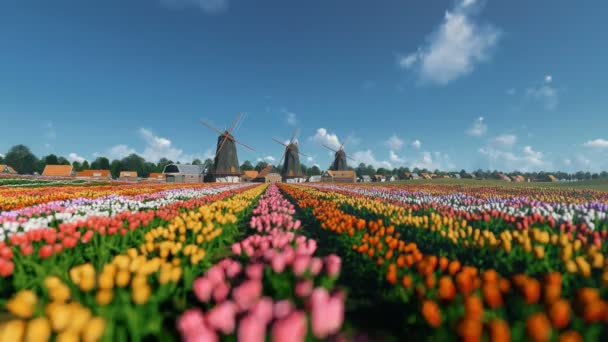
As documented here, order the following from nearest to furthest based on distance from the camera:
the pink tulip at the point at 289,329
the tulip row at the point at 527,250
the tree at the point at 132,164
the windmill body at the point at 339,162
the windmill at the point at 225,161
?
the pink tulip at the point at 289,329, the tulip row at the point at 527,250, the windmill at the point at 225,161, the windmill body at the point at 339,162, the tree at the point at 132,164

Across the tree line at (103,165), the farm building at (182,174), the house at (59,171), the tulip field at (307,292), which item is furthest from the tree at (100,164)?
the tulip field at (307,292)

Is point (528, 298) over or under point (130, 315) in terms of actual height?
over

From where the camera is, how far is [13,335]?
168 cm

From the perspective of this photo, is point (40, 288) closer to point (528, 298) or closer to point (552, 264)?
point (528, 298)

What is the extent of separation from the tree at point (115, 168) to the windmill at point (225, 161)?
83.4 m

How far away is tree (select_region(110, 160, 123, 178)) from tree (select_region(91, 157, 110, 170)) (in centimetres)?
189

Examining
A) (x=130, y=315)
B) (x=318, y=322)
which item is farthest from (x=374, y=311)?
(x=130, y=315)

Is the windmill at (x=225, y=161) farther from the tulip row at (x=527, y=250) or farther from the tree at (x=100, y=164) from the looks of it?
the tree at (x=100, y=164)

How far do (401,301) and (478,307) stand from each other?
1.50 meters

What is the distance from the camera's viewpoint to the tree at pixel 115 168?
115 meters

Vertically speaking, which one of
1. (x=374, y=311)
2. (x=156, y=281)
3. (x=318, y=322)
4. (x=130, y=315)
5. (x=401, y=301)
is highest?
(x=318, y=322)

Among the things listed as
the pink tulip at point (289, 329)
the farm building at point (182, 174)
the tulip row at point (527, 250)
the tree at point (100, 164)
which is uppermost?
the tree at point (100, 164)

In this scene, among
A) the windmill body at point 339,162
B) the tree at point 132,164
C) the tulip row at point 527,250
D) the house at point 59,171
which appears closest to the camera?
the tulip row at point 527,250

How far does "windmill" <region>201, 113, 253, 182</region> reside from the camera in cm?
5725
